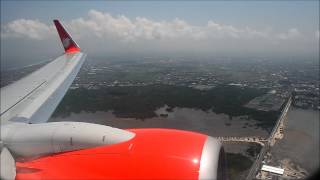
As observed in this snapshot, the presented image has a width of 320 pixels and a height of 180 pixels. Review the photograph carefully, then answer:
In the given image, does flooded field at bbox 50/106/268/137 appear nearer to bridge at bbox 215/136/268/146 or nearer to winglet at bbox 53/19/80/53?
bridge at bbox 215/136/268/146

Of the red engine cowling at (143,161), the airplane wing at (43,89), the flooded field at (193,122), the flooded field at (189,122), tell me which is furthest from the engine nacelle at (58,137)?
the flooded field at (189,122)

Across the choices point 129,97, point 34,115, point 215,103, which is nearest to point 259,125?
point 215,103

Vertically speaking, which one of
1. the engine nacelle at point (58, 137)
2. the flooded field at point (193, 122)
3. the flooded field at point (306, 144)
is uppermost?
the engine nacelle at point (58, 137)

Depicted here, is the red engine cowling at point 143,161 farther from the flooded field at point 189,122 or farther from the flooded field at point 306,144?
the flooded field at point 189,122

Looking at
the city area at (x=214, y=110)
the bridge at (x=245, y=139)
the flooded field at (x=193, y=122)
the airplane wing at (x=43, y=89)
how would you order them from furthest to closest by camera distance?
the flooded field at (x=193, y=122), the bridge at (x=245, y=139), the city area at (x=214, y=110), the airplane wing at (x=43, y=89)

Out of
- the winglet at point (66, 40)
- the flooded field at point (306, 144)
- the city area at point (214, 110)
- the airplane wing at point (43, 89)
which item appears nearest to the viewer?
the flooded field at point (306, 144)

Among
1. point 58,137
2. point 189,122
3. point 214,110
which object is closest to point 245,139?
point 189,122
